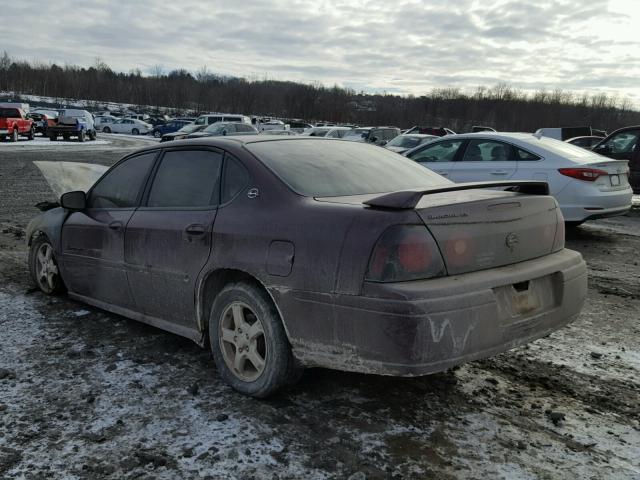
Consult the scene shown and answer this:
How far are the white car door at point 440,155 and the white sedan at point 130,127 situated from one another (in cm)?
4425

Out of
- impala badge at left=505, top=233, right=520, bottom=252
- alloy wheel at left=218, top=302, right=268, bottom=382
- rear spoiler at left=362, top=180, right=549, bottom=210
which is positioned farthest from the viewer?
alloy wheel at left=218, top=302, right=268, bottom=382

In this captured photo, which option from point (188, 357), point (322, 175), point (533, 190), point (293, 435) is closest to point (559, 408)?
point (533, 190)

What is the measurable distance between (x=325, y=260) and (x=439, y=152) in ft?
23.1

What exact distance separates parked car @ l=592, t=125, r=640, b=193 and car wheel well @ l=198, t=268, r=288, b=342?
10451mm

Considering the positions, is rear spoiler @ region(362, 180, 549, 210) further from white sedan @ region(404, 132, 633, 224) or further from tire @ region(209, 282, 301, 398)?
white sedan @ region(404, 132, 633, 224)

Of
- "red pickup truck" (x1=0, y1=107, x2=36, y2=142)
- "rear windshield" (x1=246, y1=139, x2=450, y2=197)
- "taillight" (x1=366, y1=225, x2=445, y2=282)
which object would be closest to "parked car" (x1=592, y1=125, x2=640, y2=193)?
"rear windshield" (x1=246, y1=139, x2=450, y2=197)

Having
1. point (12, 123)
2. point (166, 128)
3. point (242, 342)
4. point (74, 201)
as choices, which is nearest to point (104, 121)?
point (166, 128)

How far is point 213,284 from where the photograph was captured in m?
3.32

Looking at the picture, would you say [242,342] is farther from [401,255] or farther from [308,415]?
[401,255]

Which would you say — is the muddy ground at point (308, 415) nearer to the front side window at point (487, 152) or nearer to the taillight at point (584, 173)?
the taillight at point (584, 173)

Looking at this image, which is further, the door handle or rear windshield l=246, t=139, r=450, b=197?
the door handle

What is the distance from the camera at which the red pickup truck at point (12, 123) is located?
29.4 metres

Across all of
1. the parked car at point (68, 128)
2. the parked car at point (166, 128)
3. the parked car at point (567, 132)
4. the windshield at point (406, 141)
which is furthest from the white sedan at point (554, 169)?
the parked car at point (166, 128)

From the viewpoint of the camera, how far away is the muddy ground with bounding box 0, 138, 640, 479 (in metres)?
2.48
